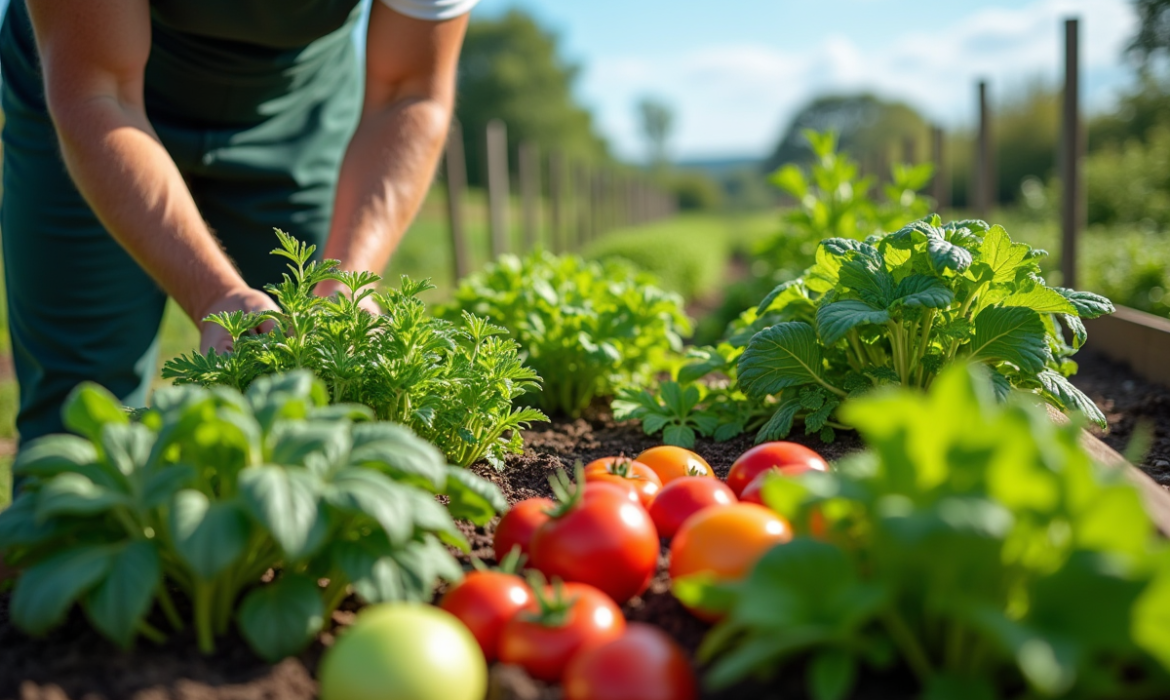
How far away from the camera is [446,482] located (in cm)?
153

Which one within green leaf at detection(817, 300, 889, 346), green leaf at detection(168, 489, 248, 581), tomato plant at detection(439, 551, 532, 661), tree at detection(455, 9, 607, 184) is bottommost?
tomato plant at detection(439, 551, 532, 661)

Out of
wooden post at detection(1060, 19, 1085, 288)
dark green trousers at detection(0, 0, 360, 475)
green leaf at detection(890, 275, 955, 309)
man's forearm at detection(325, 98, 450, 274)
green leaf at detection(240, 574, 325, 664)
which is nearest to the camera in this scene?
green leaf at detection(240, 574, 325, 664)

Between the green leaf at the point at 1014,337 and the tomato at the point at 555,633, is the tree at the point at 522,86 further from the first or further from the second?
the tomato at the point at 555,633

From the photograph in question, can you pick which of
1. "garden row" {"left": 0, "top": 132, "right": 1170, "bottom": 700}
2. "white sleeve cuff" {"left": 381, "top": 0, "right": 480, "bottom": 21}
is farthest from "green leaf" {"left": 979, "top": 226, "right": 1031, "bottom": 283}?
"white sleeve cuff" {"left": 381, "top": 0, "right": 480, "bottom": 21}

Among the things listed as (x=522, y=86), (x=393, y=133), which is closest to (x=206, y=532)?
(x=393, y=133)

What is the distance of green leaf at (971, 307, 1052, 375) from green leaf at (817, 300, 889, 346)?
29cm

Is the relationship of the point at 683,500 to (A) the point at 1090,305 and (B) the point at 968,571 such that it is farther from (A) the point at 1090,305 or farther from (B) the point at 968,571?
(A) the point at 1090,305

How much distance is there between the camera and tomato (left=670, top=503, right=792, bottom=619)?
1440 mm

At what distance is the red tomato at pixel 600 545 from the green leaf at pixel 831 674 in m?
0.49

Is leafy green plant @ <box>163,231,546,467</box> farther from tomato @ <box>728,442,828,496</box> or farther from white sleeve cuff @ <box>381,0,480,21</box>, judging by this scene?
white sleeve cuff @ <box>381,0,480,21</box>

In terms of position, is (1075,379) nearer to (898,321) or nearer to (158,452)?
(898,321)

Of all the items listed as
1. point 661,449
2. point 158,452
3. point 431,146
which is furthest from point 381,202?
point 158,452

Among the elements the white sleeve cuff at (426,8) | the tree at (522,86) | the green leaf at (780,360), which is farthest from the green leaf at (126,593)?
the tree at (522,86)

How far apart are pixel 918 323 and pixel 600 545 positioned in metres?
1.30
